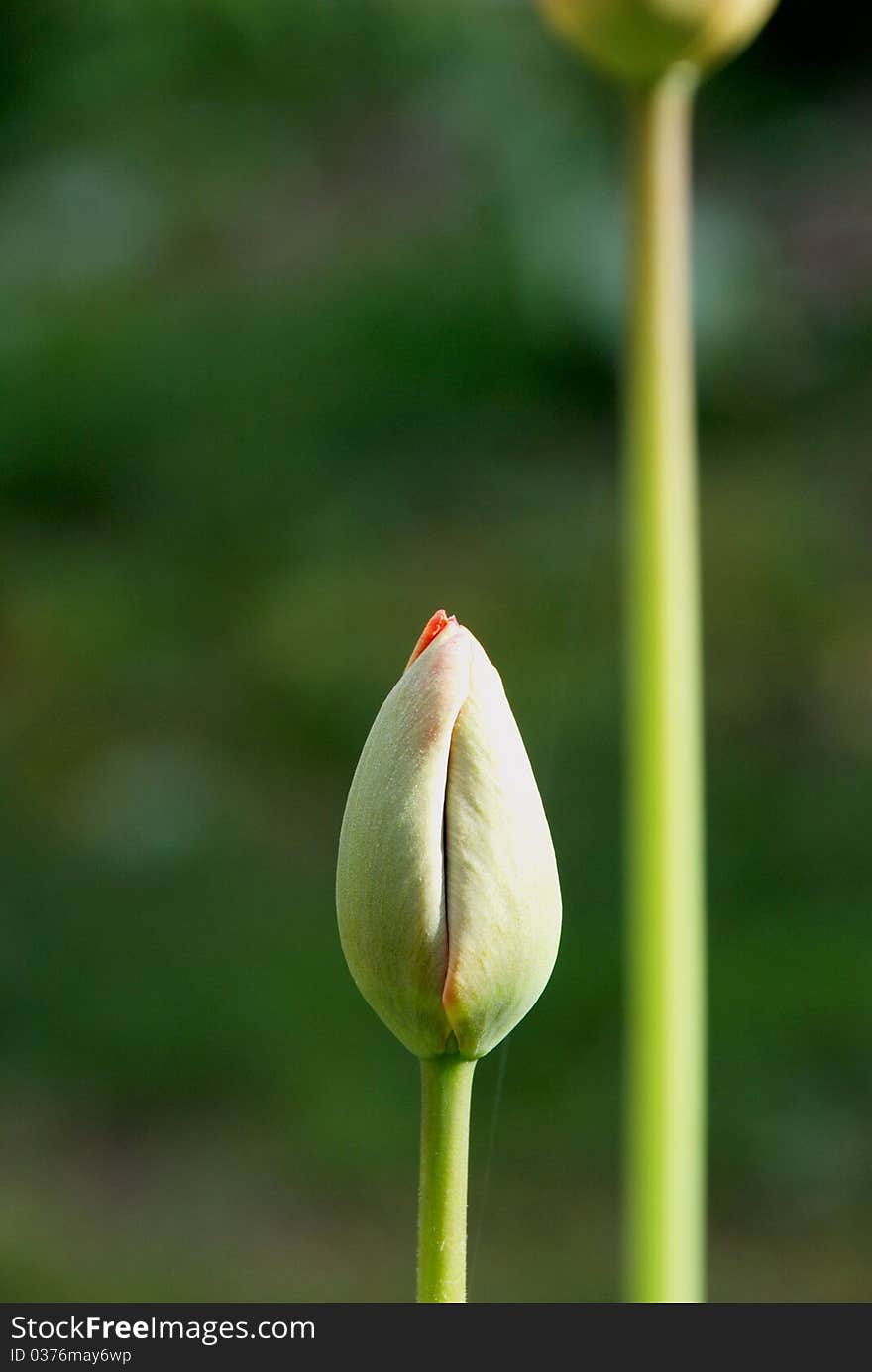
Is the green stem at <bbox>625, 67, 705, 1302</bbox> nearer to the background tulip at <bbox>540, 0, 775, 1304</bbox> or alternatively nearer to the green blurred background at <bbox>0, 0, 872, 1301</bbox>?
the background tulip at <bbox>540, 0, 775, 1304</bbox>

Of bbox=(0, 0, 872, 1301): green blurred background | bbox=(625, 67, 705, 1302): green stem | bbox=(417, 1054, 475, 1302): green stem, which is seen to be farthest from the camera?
bbox=(0, 0, 872, 1301): green blurred background

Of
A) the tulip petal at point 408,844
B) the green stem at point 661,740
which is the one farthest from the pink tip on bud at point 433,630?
the green stem at point 661,740

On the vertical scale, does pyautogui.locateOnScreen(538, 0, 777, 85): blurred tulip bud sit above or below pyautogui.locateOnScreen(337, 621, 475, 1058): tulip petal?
above

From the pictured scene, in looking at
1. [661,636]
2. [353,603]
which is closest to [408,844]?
[661,636]

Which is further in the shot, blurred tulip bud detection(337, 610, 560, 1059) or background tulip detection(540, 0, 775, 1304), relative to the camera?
background tulip detection(540, 0, 775, 1304)

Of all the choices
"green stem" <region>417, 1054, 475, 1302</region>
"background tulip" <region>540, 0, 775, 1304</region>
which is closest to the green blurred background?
"background tulip" <region>540, 0, 775, 1304</region>

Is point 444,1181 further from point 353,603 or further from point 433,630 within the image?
point 353,603

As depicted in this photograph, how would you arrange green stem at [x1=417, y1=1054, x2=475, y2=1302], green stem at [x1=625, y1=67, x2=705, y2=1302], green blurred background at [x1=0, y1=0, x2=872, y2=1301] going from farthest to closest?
1. green blurred background at [x1=0, y1=0, x2=872, y2=1301]
2. green stem at [x1=625, y1=67, x2=705, y2=1302]
3. green stem at [x1=417, y1=1054, x2=475, y2=1302]
